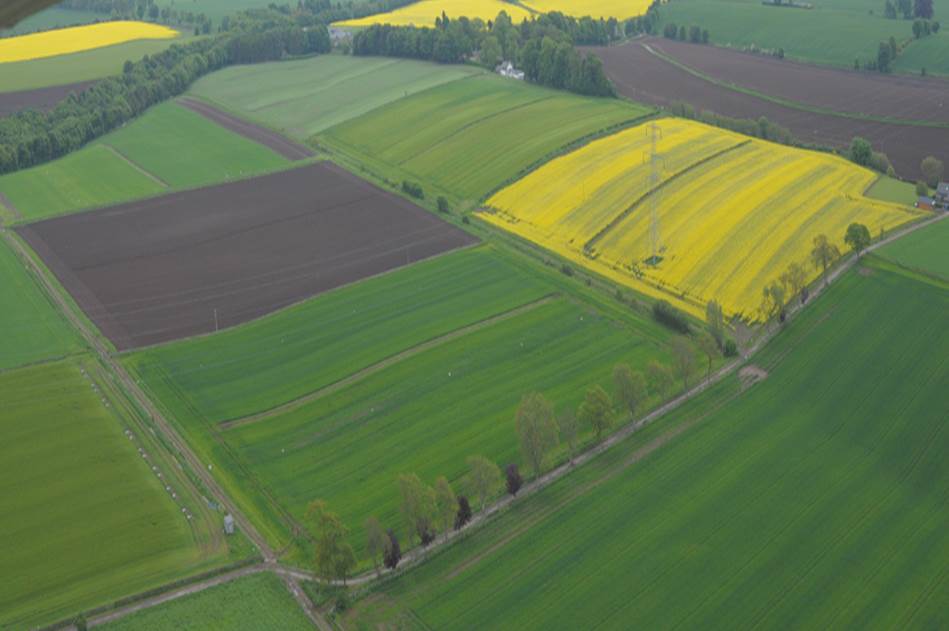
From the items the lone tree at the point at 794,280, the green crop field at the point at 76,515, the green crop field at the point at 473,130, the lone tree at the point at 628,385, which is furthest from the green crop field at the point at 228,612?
the green crop field at the point at 473,130

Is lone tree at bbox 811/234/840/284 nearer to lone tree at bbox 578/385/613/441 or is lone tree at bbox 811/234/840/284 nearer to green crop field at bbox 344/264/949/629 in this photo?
green crop field at bbox 344/264/949/629

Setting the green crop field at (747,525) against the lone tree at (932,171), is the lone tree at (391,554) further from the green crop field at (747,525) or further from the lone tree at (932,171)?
the lone tree at (932,171)

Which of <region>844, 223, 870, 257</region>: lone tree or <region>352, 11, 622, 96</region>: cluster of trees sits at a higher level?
<region>352, 11, 622, 96</region>: cluster of trees

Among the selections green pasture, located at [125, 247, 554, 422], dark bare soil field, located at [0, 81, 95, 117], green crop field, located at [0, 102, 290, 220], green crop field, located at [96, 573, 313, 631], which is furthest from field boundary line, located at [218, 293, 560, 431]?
dark bare soil field, located at [0, 81, 95, 117]

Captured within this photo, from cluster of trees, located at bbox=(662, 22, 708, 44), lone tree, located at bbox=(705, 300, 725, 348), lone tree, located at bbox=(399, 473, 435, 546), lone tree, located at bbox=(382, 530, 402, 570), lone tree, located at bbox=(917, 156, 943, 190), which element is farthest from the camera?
cluster of trees, located at bbox=(662, 22, 708, 44)

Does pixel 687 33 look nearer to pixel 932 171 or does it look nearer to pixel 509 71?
pixel 509 71

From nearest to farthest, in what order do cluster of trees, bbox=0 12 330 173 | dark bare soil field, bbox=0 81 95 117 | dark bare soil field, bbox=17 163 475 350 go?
dark bare soil field, bbox=17 163 475 350
cluster of trees, bbox=0 12 330 173
dark bare soil field, bbox=0 81 95 117

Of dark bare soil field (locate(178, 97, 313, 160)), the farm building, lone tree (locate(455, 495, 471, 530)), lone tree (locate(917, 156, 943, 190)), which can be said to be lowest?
lone tree (locate(455, 495, 471, 530))

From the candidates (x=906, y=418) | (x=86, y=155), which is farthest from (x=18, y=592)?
(x=86, y=155)
